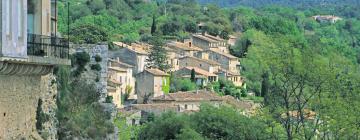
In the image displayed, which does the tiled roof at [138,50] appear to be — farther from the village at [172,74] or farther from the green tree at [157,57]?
the green tree at [157,57]

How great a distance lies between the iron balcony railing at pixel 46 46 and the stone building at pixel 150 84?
75120 millimetres

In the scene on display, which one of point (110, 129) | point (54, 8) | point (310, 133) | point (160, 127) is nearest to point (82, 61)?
point (110, 129)

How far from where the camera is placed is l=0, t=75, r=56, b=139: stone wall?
39.4 ft

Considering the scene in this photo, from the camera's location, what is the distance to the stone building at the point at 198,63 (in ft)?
362

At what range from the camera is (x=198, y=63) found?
112000mm

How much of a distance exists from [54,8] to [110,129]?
8297 mm

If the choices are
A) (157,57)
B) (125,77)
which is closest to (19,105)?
(125,77)

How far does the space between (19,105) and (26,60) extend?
92 cm

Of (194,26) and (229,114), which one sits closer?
(229,114)

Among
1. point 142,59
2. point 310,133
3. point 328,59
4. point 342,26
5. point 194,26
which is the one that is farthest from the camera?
point 342,26

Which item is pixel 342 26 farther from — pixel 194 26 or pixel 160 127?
pixel 160 127

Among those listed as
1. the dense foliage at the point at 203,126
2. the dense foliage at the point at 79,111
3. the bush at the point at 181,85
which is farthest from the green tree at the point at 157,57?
the dense foliage at the point at 79,111

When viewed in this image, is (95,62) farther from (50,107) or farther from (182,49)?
(182,49)

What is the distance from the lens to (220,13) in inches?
6161
